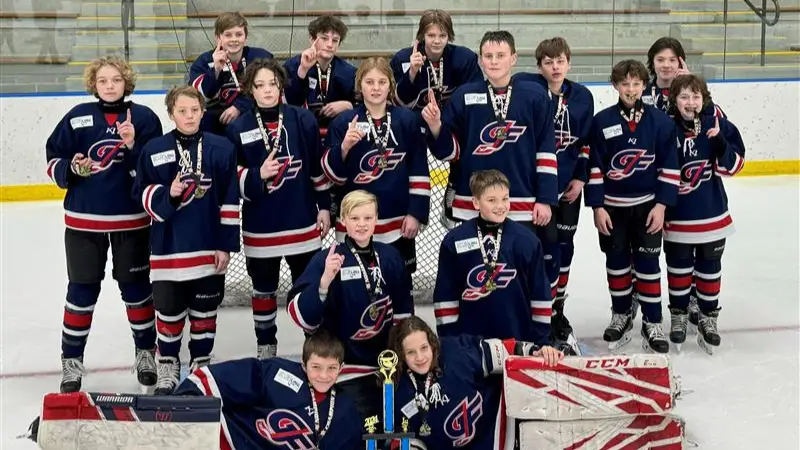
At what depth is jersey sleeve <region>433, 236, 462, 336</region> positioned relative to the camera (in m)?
3.25

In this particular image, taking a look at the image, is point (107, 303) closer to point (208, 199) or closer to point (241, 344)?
point (241, 344)

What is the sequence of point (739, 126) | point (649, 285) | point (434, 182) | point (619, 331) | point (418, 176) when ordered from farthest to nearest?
point (739, 126), point (434, 182), point (619, 331), point (649, 285), point (418, 176)

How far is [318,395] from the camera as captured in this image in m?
2.93

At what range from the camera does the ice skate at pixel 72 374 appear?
3604mm

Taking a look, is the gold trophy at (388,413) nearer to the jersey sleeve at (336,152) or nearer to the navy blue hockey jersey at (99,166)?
the jersey sleeve at (336,152)

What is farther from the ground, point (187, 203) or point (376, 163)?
point (376, 163)

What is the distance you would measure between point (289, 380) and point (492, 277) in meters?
0.68

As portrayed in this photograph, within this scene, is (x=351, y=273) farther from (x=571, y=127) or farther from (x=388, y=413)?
(x=571, y=127)

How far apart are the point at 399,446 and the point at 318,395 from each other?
0.81ft

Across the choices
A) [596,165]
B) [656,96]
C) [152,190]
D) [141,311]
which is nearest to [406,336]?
[152,190]

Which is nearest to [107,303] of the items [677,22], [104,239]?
[104,239]

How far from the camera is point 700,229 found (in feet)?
12.8

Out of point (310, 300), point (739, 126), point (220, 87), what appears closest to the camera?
point (310, 300)

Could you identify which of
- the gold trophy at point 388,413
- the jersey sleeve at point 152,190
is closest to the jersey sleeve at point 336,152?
the jersey sleeve at point 152,190
